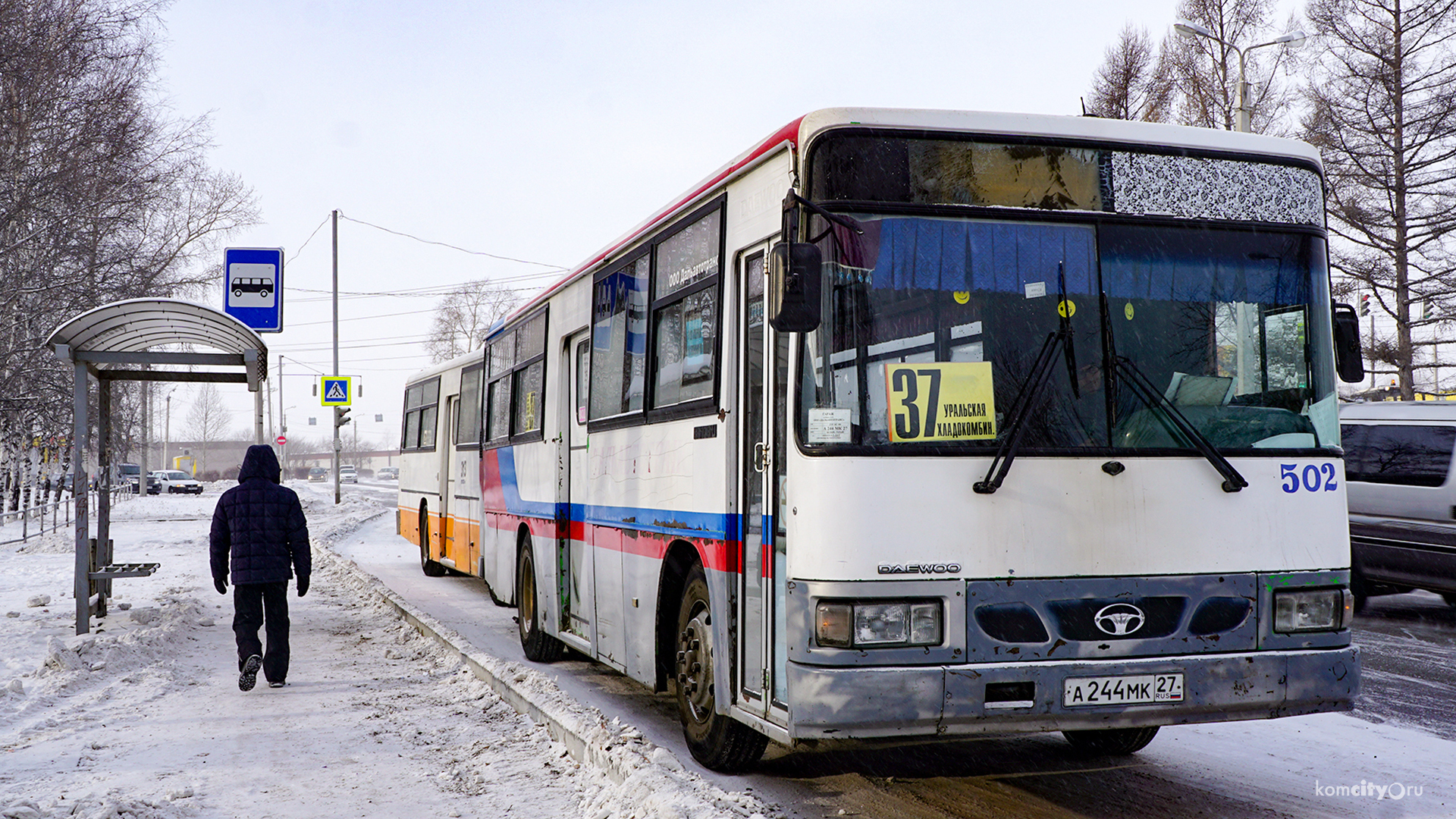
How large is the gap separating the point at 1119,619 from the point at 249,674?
21.1 ft

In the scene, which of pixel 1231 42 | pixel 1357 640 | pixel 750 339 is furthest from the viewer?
pixel 1231 42

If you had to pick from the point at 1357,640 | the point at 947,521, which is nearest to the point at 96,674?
the point at 947,521

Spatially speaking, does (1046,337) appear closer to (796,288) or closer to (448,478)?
(796,288)

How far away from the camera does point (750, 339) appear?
221 inches

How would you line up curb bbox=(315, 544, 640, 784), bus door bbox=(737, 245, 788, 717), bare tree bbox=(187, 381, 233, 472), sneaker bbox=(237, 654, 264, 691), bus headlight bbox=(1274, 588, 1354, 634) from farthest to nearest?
bare tree bbox=(187, 381, 233, 472) → sneaker bbox=(237, 654, 264, 691) → curb bbox=(315, 544, 640, 784) → bus door bbox=(737, 245, 788, 717) → bus headlight bbox=(1274, 588, 1354, 634)

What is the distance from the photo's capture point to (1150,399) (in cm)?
486

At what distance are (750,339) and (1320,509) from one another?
8.62 feet

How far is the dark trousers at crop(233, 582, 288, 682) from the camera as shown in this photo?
865cm

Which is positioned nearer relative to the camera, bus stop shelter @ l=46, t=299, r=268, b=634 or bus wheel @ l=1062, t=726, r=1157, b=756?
bus wheel @ l=1062, t=726, r=1157, b=756

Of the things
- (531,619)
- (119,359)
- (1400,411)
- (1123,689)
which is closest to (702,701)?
(1123,689)

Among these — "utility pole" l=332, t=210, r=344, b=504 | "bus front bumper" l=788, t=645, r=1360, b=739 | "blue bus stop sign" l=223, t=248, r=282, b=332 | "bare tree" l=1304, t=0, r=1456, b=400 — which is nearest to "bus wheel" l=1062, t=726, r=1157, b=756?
"bus front bumper" l=788, t=645, r=1360, b=739

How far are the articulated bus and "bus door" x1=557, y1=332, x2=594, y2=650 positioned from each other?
2.92 meters

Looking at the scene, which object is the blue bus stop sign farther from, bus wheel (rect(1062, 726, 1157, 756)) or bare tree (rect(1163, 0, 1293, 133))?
bare tree (rect(1163, 0, 1293, 133))

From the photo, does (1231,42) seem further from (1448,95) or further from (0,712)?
(0,712)
